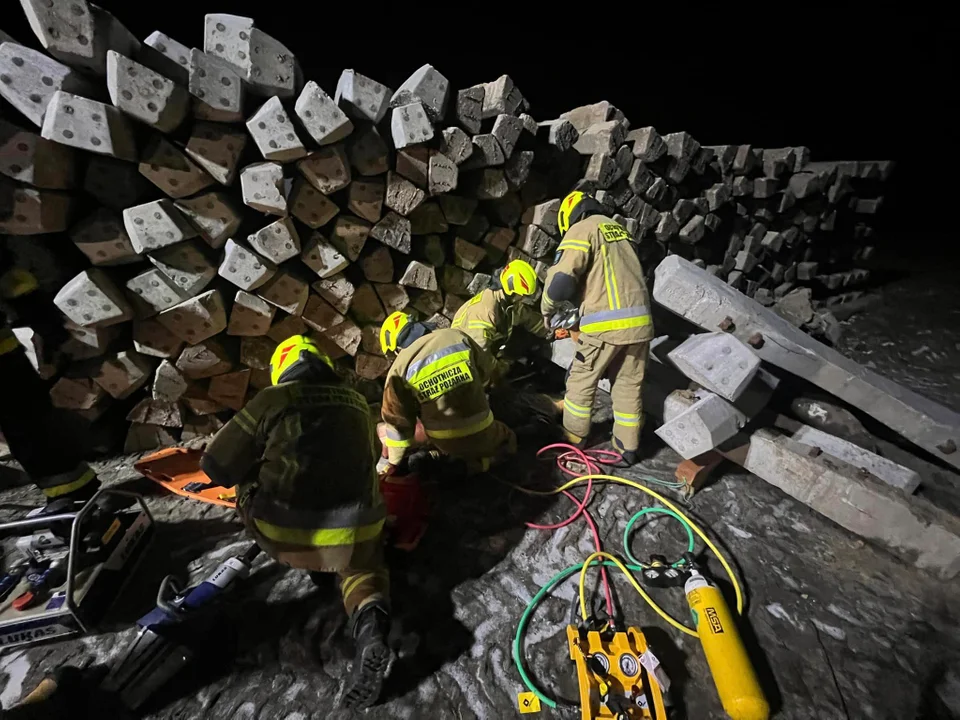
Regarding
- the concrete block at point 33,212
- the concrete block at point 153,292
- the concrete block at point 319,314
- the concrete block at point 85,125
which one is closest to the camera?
the concrete block at point 85,125

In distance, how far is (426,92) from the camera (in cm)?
261

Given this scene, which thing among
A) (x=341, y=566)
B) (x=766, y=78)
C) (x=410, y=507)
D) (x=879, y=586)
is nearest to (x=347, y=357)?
(x=410, y=507)

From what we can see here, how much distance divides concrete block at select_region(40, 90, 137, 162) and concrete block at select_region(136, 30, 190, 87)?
292 mm

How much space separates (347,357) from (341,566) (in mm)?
1728

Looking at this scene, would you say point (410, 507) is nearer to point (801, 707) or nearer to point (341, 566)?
point (341, 566)

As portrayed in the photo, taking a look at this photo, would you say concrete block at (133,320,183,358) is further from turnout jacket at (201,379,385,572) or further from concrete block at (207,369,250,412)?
turnout jacket at (201,379,385,572)

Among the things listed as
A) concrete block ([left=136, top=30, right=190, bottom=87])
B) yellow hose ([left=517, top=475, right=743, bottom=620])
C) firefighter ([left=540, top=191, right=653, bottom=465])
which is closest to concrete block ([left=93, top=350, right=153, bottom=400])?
concrete block ([left=136, top=30, right=190, bottom=87])

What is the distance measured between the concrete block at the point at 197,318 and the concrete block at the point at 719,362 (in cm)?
279

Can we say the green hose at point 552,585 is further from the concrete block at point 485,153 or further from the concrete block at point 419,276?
the concrete block at point 485,153

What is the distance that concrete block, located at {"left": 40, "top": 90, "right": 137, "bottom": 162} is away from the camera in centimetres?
190

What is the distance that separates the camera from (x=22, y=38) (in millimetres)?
3814

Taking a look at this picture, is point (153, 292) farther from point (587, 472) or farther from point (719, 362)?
point (719, 362)

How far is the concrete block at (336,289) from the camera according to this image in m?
2.83

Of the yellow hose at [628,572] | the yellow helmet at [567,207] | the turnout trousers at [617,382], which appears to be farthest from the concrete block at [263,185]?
the yellow hose at [628,572]
